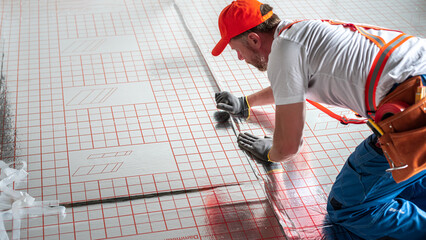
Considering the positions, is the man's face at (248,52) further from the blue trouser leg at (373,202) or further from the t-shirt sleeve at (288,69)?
the blue trouser leg at (373,202)

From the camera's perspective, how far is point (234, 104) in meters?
2.35

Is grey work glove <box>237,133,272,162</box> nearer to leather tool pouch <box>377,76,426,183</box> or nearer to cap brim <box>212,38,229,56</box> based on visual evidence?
cap brim <box>212,38,229,56</box>

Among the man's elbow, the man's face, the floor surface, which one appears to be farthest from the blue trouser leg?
the man's face

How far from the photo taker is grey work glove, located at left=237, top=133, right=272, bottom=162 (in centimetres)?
209

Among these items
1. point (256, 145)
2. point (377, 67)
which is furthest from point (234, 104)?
point (377, 67)

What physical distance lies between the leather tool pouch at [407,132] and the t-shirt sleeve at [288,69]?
272 millimetres

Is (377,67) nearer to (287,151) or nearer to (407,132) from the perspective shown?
(407,132)

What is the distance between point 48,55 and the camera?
9.04 ft

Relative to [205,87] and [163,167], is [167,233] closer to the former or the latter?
[163,167]

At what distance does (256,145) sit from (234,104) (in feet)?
1.02

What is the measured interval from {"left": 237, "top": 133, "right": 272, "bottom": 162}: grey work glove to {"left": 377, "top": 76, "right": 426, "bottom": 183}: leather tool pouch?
67 cm

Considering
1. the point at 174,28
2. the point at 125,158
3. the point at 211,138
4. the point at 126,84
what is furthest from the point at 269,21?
the point at 174,28

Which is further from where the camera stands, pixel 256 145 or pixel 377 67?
pixel 256 145

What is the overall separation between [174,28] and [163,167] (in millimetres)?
1327
